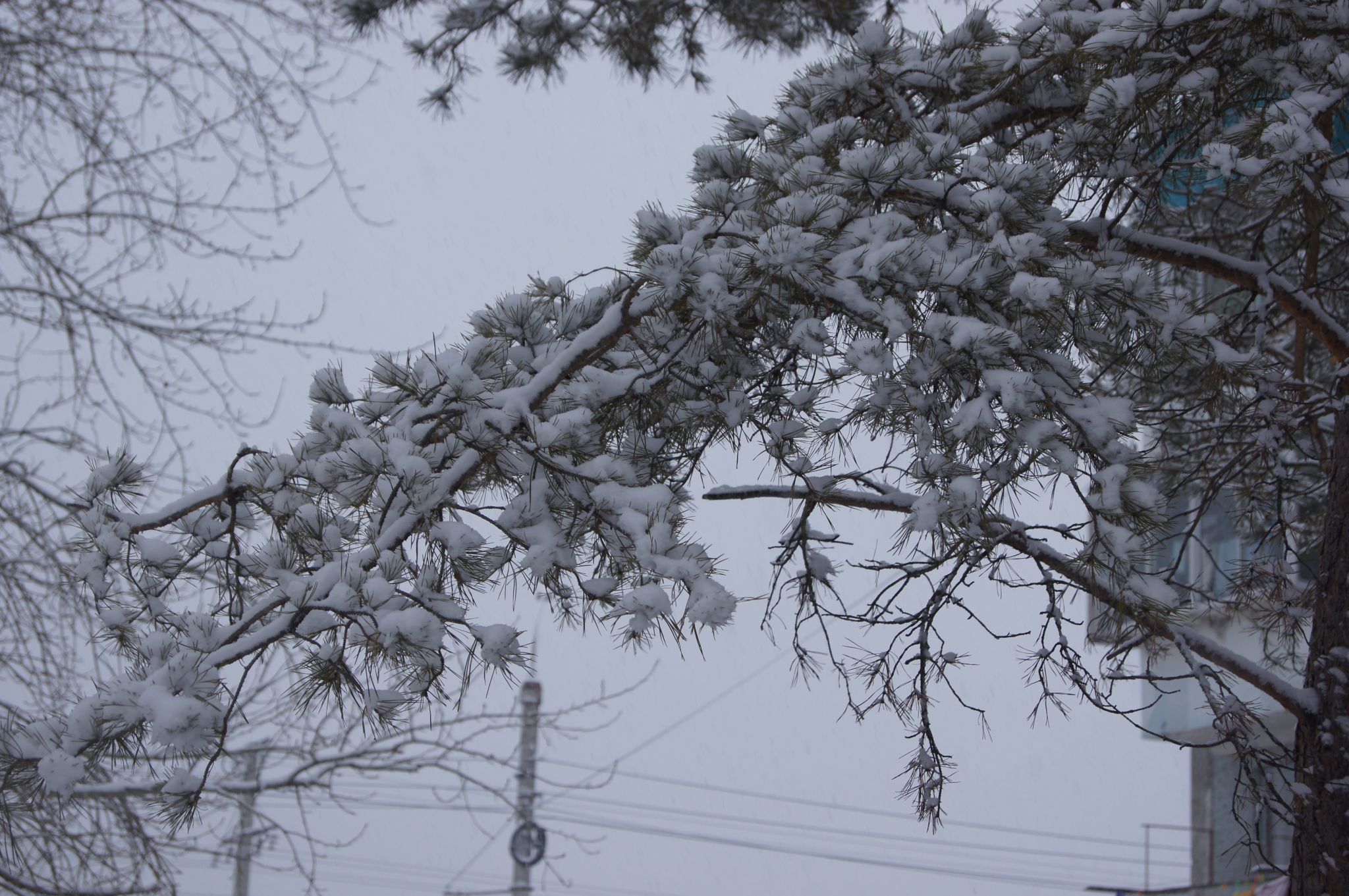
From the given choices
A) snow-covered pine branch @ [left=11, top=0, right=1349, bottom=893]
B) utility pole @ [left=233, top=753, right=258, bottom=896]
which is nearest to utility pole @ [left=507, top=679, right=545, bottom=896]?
utility pole @ [left=233, top=753, right=258, bottom=896]

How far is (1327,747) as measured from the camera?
106 inches

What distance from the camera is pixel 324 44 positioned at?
497 cm

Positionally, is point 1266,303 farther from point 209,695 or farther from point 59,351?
point 59,351

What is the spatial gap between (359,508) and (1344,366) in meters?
2.54

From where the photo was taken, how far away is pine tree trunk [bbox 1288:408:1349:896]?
263cm

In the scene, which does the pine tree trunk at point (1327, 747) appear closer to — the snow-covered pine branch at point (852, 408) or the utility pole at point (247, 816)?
the snow-covered pine branch at point (852, 408)

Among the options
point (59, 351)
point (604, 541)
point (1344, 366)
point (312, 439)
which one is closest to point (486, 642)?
point (604, 541)

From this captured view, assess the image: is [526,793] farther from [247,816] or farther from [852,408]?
[852,408]

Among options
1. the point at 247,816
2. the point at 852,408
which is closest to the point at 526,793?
the point at 247,816

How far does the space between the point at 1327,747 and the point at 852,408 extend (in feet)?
4.77

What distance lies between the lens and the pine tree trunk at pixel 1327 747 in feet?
8.64

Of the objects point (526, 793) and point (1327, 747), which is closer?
point (1327, 747)

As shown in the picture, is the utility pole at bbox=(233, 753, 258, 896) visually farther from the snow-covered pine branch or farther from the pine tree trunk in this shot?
the pine tree trunk

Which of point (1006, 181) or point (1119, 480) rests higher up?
point (1006, 181)
